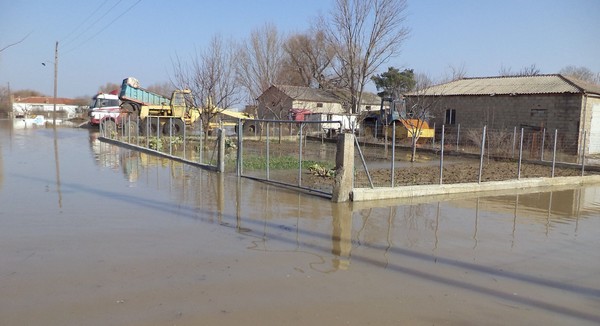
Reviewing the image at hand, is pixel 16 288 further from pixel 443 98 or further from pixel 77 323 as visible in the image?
pixel 443 98

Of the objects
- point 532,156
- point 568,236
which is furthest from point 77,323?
point 532,156

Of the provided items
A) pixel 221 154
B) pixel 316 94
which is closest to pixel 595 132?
pixel 221 154

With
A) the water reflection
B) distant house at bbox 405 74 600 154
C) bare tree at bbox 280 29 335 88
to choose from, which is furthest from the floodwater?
bare tree at bbox 280 29 335 88

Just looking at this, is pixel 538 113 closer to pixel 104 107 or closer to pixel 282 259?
pixel 282 259

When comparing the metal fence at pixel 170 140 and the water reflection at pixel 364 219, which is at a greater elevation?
the metal fence at pixel 170 140

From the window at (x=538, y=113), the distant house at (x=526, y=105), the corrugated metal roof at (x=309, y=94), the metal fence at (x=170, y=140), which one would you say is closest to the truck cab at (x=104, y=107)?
the metal fence at (x=170, y=140)

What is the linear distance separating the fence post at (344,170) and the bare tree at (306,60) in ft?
148

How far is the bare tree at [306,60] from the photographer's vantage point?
55.2 m

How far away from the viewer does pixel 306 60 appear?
57.9 metres

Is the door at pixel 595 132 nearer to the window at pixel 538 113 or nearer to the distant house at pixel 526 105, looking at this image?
the distant house at pixel 526 105

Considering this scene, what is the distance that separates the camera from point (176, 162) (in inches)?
650

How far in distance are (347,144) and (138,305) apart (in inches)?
239

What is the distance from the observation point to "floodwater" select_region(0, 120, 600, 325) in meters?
4.54

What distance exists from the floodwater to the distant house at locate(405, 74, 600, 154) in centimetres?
1535
